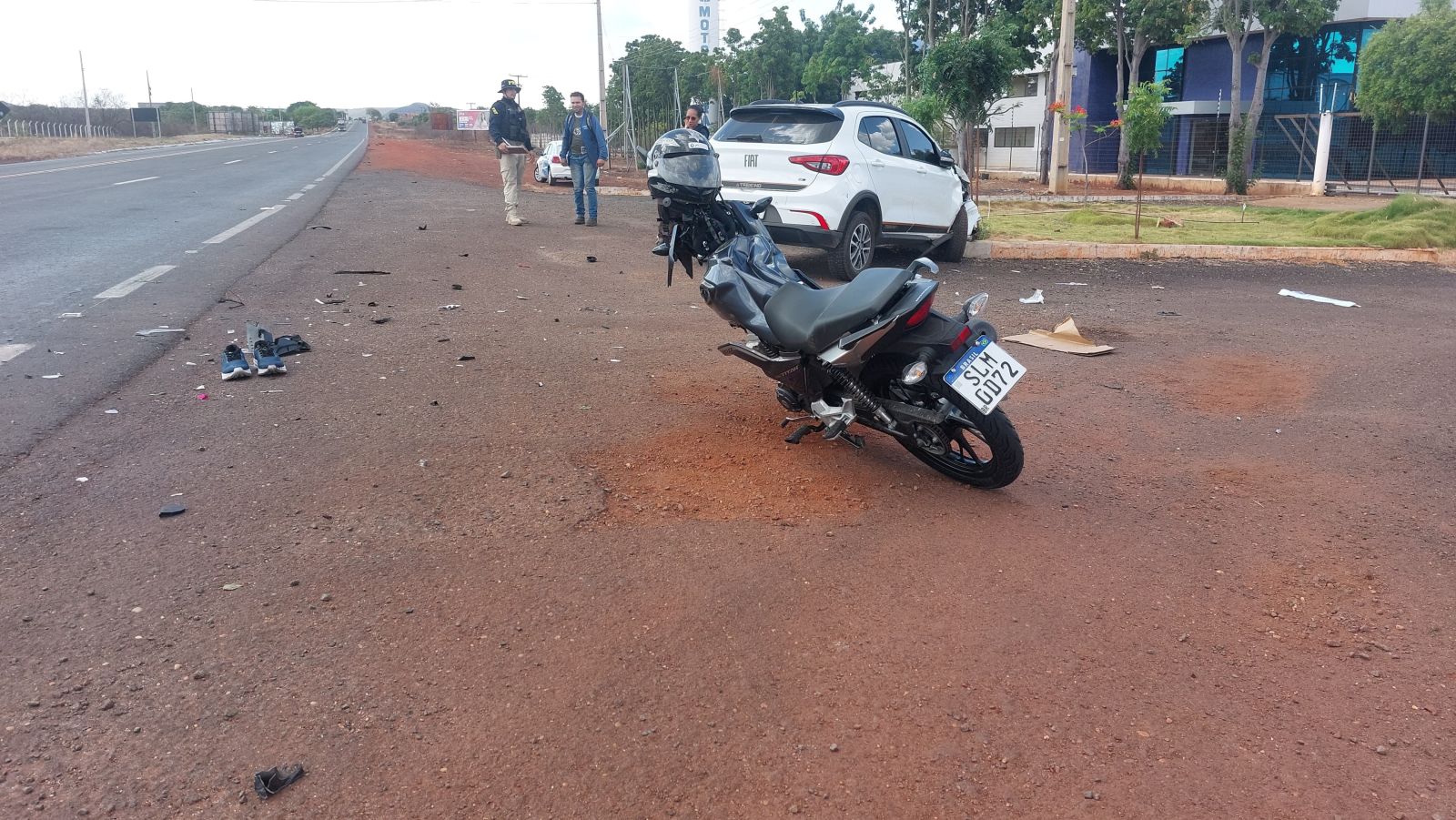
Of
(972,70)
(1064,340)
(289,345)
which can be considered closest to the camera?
(289,345)

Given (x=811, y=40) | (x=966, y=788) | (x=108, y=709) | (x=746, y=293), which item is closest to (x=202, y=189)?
(x=746, y=293)

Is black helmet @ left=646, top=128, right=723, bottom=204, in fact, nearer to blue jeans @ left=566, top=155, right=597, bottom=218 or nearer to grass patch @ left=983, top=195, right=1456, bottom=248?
blue jeans @ left=566, top=155, right=597, bottom=218

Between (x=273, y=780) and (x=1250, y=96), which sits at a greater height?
(x=1250, y=96)

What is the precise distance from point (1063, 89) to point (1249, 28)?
730 centimetres

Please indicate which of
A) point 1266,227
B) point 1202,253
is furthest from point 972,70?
point 1202,253

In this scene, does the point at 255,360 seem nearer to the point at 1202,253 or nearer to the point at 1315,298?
the point at 1315,298

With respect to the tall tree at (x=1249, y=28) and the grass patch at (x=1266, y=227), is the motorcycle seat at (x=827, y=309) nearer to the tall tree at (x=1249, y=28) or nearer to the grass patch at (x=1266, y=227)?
the grass patch at (x=1266, y=227)

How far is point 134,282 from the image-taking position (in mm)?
8859

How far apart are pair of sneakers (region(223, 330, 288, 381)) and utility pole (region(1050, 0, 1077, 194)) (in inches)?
832

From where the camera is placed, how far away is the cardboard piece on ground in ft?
24.0

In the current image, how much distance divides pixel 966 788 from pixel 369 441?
3.40 m

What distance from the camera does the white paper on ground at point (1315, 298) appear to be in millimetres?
9430

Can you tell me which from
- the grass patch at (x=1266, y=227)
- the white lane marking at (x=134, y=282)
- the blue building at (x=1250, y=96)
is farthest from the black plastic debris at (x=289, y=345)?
the blue building at (x=1250, y=96)

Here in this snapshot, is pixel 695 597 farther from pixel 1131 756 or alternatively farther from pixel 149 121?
pixel 149 121
